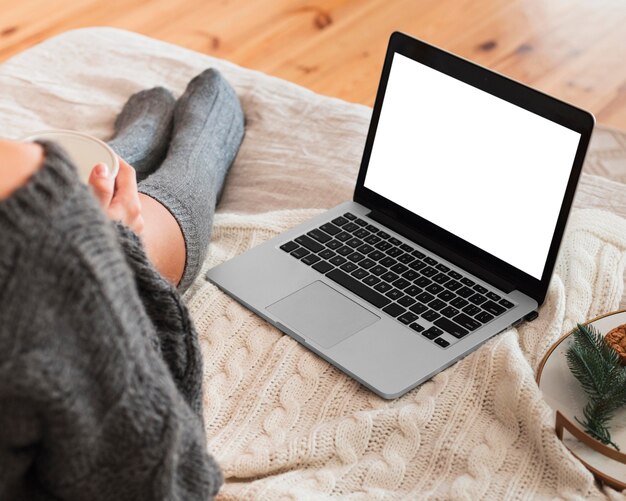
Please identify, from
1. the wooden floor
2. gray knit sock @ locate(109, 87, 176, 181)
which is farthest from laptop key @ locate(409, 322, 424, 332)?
the wooden floor

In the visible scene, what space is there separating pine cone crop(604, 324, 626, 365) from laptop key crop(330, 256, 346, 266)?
325 millimetres

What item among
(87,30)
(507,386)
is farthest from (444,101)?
(87,30)

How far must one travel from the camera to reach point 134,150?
A: 4.53ft

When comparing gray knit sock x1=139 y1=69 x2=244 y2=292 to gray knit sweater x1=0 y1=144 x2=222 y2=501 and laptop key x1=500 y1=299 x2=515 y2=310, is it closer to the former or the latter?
laptop key x1=500 y1=299 x2=515 y2=310

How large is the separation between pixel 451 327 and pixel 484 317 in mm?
41

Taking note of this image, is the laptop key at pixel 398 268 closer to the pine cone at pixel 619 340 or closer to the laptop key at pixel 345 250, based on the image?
the laptop key at pixel 345 250

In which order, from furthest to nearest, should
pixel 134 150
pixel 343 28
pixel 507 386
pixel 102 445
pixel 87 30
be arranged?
pixel 343 28 < pixel 87 30 < pixel 134 150 < pixel 507 386 < pixel 102 445

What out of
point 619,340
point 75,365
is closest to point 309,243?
point 619,340

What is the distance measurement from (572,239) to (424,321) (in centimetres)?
25

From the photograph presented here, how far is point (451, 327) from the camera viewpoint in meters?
1.01

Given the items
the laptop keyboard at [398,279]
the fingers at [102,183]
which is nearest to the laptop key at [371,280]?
the laptop keyboard at [398,279]

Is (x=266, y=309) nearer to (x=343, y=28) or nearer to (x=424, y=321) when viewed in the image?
→ (x=424, y=321)

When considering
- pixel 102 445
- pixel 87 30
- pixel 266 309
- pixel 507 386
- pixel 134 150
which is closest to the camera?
pixel 102 445

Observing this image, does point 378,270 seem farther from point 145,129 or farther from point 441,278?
point 145,129
